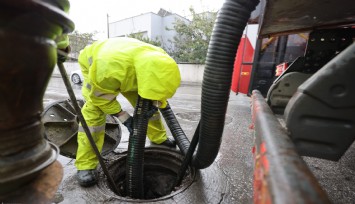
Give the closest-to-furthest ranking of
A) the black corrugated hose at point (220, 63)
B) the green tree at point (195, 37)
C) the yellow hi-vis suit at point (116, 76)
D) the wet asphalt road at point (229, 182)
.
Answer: the black corrugated hose at point (220, 63) < the yellow hi-vis suit at point (116, 76) < the wet asphalt road at point (229, 182) < the green tree at point (195, 37)

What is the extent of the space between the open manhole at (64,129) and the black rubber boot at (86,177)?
37 cm

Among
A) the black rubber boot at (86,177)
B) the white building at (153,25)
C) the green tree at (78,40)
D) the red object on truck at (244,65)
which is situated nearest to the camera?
the black rubber boot at (86,177)

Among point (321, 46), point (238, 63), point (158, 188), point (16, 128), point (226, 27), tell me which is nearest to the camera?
point (16, 128)

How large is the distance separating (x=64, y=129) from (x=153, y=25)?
19306mm

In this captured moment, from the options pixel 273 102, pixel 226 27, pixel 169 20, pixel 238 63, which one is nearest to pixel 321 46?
pixel 273 102

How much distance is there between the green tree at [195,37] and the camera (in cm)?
1556

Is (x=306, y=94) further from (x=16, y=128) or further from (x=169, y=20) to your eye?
(x=169, y=20)

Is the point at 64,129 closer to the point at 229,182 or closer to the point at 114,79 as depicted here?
the point at 114,79

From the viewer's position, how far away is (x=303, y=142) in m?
1.02

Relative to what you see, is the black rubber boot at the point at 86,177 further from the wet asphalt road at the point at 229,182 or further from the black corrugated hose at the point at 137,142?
the black corrugated hose at the point at 137,142

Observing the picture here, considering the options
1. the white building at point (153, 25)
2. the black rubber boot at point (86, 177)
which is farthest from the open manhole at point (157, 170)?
the white building at point (153, 25)

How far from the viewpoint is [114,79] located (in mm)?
1951

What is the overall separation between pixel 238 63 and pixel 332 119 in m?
4.93

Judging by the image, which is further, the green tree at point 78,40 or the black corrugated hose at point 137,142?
the green tree at point 78,40
